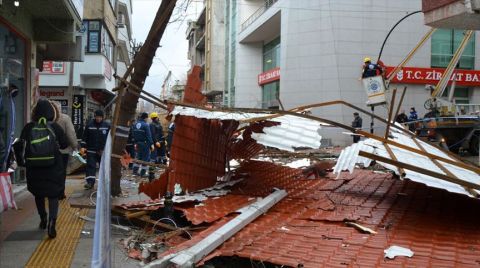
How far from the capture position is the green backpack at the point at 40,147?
18.5ft

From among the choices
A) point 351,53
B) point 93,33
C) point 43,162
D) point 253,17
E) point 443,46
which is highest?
point 253,17

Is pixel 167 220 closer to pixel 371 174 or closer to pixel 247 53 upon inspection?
pixel 371 174

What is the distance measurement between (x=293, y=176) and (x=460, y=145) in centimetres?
930

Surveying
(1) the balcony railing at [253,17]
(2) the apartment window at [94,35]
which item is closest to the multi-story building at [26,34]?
(2) the apartment window at [94,35]

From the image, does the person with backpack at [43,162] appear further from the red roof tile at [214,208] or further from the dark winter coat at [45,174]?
the red roof tile at [214,208]

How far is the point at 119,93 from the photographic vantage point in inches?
247

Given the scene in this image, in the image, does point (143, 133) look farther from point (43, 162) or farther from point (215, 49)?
point (215, 49)

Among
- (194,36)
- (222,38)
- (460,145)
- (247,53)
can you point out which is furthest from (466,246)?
(194,36)

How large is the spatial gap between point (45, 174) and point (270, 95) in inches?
1222

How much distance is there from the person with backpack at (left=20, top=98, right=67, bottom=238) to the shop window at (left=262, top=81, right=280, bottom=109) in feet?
93.3

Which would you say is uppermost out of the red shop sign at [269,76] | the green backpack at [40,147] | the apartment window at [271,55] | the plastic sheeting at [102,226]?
the apartment window at [271,55]

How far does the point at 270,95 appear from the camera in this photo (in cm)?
3619

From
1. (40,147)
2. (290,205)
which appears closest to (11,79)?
(40,147)

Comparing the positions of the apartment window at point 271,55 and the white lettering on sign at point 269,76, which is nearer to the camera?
the white lettering on sign at point 269,76
